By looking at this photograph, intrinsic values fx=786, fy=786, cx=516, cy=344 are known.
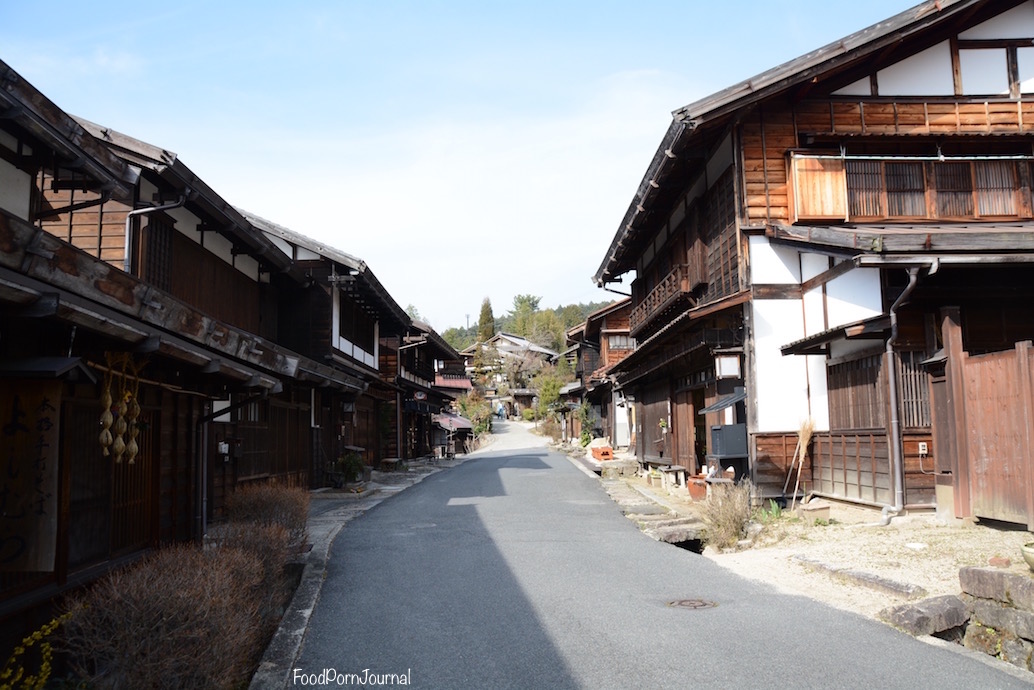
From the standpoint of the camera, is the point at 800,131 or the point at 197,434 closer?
the point at 197,434

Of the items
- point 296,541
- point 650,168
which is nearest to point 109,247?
point 296,541

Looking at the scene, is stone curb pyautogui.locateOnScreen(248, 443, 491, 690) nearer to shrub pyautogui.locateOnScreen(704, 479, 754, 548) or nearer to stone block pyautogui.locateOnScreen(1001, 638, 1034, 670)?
stone block pyautogui.locateOnScreen(1001, 638, 1034, 670)

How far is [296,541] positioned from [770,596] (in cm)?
629

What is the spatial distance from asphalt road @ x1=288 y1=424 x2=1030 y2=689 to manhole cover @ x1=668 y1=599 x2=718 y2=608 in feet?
0.17

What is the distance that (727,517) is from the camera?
1259cm

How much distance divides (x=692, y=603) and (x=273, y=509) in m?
6.03

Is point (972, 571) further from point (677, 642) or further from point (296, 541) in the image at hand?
point (296, 541)

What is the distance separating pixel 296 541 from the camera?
35.9 ft

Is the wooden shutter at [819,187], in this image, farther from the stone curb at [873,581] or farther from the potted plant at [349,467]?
the potted plant at [349,467]

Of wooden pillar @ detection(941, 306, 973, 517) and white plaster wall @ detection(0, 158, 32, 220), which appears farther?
wooden pillar @ detection(941, 306, 973, 517)

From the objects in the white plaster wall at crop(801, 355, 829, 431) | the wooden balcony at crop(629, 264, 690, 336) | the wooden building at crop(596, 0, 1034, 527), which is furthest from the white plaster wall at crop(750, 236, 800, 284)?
the wooden balcony at crop(629, 264, 690, 336)

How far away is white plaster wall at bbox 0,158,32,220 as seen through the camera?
8.73 m

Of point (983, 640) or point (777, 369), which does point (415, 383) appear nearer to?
point (777, 369)

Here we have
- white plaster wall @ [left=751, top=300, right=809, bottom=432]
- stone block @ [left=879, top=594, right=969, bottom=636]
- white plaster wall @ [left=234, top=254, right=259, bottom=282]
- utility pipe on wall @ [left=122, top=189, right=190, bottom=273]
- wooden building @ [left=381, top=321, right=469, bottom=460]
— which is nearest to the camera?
stone block @ [left=879, top=594, right=969, bottom=636]
